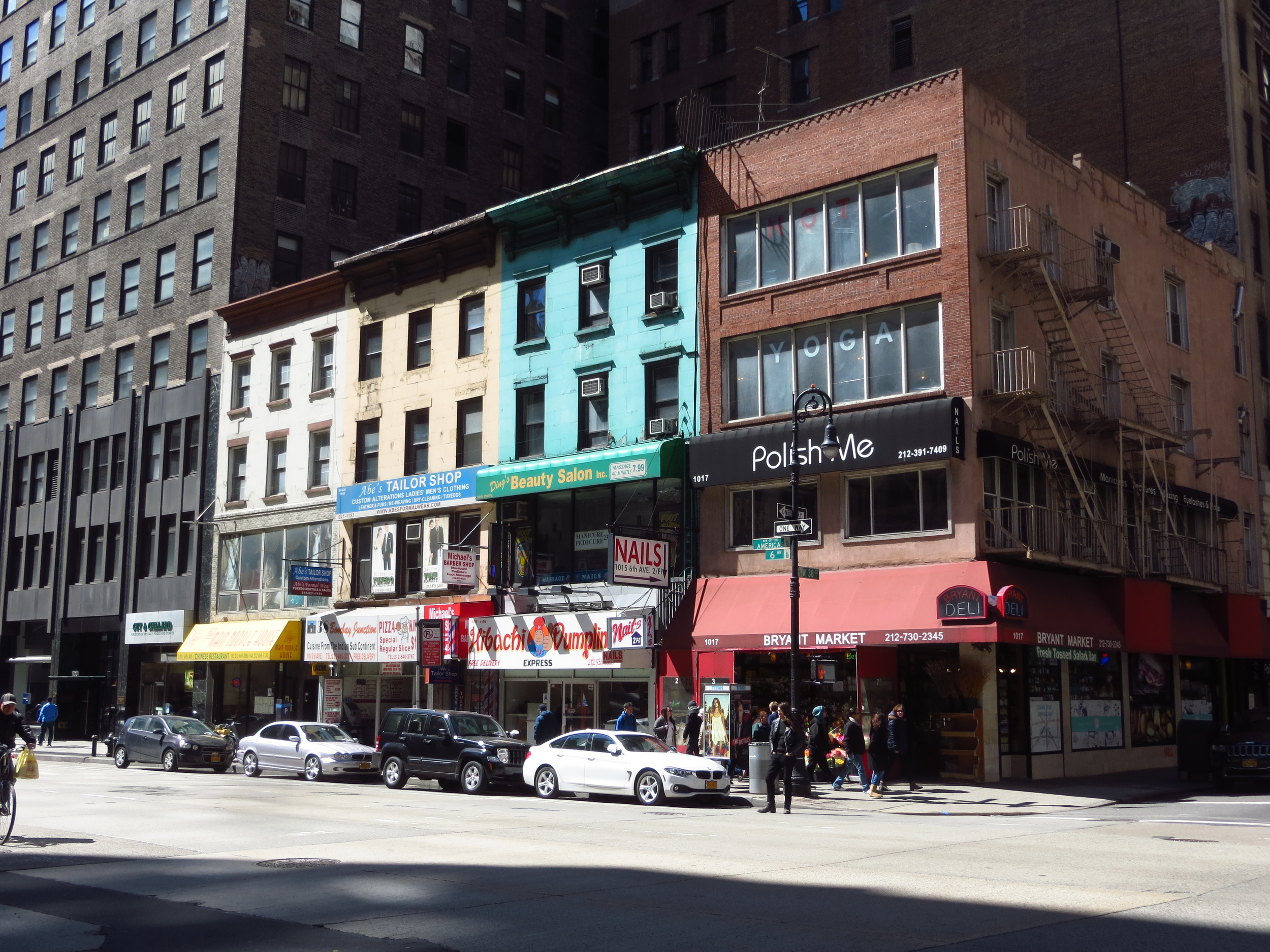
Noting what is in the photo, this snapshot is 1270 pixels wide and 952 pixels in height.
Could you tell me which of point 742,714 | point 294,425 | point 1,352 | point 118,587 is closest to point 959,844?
point 742,714

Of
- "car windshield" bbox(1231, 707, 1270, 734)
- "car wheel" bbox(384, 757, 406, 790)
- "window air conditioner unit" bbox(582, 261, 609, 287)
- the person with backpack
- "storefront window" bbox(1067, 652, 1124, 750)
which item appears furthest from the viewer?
"window air conditioner unit" bbox(582, 261, 609, 287)

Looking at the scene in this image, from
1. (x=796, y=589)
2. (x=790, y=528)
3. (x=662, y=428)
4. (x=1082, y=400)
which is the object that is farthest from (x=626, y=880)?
(x=1082, y=400)

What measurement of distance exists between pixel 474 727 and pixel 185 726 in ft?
37.6

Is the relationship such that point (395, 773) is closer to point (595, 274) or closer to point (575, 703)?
point (575, 703)

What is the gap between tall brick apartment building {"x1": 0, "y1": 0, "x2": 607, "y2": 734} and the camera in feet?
152

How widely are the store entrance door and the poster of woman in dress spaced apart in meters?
4.59

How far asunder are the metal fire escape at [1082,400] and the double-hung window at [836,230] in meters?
1.70

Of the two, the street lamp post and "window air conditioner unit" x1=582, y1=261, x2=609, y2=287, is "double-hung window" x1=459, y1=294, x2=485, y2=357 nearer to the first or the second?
"window air conditioner unit" x1=582, y1=261, x2=609, y2=287

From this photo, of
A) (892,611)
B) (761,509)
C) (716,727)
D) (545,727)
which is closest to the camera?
(892,611)

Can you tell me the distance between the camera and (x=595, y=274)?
34.1 m

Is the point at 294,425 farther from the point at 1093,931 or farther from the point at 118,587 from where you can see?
the point at 1093,931

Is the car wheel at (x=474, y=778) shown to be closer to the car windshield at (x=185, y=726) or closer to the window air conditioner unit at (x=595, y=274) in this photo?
the car windshield at (x=185, y=726)

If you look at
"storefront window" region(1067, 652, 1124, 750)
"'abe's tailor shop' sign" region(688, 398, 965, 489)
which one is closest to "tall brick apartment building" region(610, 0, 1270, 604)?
"'abe's tailor shop' sign" region(688, 398, 965, 489)

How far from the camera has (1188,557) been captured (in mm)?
34375
